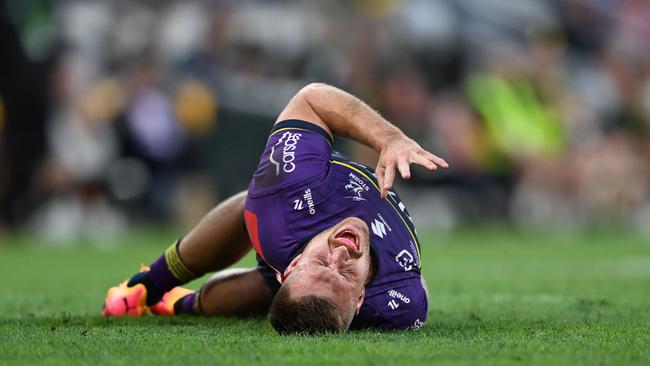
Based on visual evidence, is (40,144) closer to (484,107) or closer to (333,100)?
(484,107)

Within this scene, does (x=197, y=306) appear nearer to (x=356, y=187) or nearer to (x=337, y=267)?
(x=356, y=187)

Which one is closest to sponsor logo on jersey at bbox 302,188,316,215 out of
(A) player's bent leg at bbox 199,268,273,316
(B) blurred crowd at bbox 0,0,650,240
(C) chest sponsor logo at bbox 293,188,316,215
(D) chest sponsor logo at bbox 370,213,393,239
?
(C) chest sponsor logo at bbox 293,188,316,215

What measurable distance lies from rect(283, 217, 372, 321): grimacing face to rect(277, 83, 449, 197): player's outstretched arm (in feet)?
0.82

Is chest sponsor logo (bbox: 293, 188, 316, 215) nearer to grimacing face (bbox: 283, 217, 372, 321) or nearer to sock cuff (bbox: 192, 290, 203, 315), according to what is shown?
grimacing face (bbox: 283, 217, 372, 321)

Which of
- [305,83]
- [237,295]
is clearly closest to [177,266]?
[237,295]

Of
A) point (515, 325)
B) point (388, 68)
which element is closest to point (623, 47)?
point (388, 68)

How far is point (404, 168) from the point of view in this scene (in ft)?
15.3

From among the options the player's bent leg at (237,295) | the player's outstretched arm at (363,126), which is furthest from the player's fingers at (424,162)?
the player's bent leg at (237,295)

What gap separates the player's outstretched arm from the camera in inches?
186

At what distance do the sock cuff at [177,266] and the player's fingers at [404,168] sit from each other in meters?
1.63

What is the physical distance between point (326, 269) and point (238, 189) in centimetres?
1256

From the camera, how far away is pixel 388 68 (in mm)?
18516

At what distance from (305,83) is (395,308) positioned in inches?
494

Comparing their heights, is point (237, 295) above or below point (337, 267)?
below
